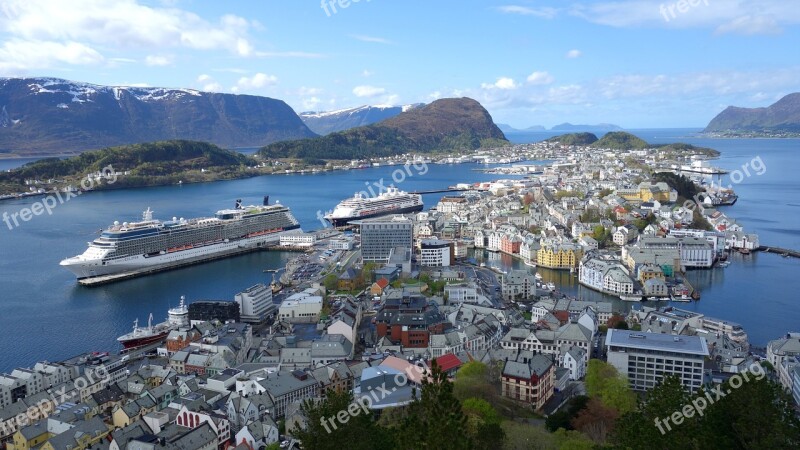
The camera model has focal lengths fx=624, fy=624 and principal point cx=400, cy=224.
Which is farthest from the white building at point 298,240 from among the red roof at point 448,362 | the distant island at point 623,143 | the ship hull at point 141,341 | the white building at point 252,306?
the distant island at point 623,143

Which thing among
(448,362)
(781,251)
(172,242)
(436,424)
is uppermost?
(436,424)

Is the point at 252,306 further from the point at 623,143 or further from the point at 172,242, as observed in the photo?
the point at 623,143

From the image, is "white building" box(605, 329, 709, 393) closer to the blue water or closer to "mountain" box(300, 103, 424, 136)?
the blue water

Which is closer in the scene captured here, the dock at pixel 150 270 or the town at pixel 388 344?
the town at pixel 388 344
